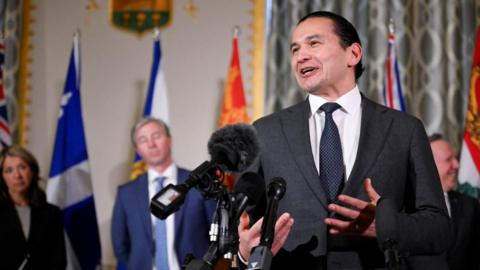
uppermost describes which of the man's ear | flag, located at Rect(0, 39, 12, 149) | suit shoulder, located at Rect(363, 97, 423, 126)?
the man's ear

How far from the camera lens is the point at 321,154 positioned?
2.19 meters

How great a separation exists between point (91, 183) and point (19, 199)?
35.4 inches

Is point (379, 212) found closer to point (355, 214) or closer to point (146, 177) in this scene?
point (355, 214)

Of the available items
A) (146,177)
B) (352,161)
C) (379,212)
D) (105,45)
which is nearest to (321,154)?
(352,161)

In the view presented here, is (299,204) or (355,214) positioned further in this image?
(299,204)

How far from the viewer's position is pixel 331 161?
2.18 metres

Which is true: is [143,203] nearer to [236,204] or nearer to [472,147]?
[472,147]

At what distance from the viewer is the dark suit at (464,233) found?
412 cm

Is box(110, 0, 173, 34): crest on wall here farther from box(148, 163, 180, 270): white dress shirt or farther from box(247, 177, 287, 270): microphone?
box(247, 177, 287, 270): microphone

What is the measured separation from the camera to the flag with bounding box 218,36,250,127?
5711 mm

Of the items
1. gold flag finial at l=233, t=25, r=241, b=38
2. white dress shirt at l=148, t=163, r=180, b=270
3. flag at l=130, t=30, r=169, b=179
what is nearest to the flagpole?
gold flag finial at l=233, t=25, r=241, b=38

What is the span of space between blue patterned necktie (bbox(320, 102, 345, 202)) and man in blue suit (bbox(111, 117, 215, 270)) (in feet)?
7.96

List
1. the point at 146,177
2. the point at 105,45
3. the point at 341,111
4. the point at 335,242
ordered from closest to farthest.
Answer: the point at 335,242 < the point at 341,111 < the point at 146,177 < the point at 105,45

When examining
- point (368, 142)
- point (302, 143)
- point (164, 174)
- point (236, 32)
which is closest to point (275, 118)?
point (302, 143)
